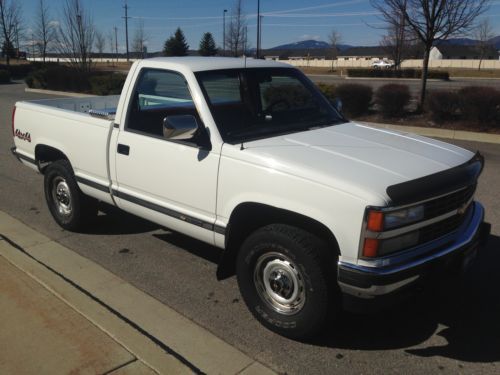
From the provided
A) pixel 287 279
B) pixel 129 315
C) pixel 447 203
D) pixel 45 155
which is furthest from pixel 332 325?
pixel 45 155

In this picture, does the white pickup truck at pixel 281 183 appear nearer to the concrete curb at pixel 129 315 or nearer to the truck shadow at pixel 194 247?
the concrete curb at pixel 129 315

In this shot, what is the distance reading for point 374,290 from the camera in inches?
117

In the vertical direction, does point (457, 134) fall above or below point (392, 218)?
below

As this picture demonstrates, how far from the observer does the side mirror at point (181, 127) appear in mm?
3631

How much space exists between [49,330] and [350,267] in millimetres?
2073

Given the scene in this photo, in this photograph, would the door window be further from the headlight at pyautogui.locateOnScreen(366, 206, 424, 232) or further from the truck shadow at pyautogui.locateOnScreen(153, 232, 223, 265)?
the headlight at pyautogui.locateOnScreen(366, 206, 424, 232)

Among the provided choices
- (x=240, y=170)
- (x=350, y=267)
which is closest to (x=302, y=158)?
(x=240, y=170)

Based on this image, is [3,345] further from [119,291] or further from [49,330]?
[119,291]

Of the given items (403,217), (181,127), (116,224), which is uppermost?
(181,127)

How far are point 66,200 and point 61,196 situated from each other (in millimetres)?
84

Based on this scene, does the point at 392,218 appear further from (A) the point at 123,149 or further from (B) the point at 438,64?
(B) the point at 438,64

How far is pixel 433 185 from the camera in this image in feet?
10.1

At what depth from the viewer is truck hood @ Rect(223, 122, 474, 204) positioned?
9.98ft

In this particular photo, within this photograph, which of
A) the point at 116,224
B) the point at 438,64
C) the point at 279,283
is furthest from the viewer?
the point at 438,64
